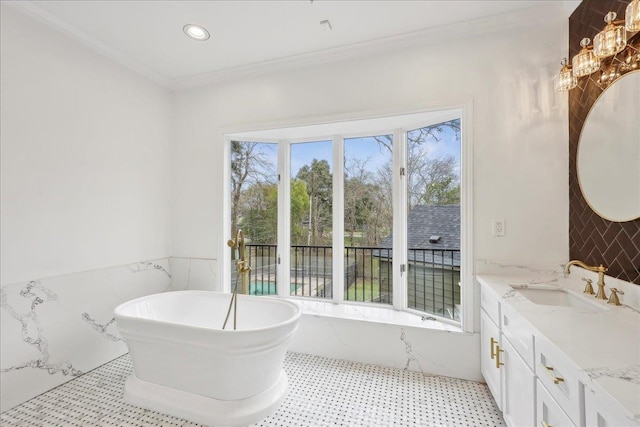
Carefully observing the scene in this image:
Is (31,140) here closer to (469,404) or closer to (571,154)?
(469,404)

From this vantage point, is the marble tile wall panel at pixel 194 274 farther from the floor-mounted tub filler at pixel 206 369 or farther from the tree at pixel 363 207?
the tree at pixel 363 207

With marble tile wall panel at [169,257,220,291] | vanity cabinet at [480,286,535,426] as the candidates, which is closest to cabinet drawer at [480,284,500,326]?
vanity cabinet at [480,286,535,426]

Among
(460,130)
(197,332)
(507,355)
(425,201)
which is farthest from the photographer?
(425,201)

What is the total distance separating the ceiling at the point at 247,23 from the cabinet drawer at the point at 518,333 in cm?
200

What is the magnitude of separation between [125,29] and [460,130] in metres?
2.73

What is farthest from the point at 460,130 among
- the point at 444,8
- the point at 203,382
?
the point at 203,382

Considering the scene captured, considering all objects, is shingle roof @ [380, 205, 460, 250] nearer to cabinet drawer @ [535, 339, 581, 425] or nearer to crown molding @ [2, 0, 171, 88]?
cabinet drawer @ [535, 339, 581, 425]

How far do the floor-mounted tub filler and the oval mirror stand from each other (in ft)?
6.23

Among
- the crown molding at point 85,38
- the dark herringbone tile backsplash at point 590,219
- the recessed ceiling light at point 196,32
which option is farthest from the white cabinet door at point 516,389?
the crown molding at point 85,38

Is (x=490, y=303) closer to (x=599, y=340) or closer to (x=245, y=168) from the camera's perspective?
(x=599, y=340)

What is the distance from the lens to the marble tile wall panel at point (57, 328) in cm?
191

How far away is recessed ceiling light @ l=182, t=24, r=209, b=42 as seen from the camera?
7.36 ft

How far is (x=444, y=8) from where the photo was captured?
6.70ft

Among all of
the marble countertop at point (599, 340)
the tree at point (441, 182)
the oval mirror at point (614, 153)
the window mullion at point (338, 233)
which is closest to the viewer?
the marble countertop at point (599, 340)
